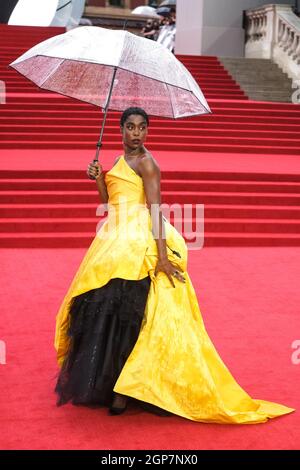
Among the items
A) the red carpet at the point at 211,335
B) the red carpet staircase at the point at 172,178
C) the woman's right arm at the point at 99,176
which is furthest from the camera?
the red carpet staircase at the point at 172,178

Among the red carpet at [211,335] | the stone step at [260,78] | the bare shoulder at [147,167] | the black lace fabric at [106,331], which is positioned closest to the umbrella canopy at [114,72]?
the bare shoulder at [147,167]

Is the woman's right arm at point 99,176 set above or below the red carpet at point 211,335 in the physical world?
above

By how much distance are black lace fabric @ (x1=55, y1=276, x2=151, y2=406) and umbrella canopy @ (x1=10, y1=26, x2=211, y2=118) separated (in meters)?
0.98

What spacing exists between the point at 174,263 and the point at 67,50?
3.89 feet

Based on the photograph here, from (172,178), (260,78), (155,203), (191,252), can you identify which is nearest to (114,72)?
(155,203)

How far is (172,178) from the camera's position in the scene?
10.1 m

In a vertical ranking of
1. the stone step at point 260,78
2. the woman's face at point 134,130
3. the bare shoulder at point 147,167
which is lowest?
the bare shoulder at point 147,167

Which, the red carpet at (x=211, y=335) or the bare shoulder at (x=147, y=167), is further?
the bare shoulder at (x=147, y=167)

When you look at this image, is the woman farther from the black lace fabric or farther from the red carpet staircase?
the red carpet staircase

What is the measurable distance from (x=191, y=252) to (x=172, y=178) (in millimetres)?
1948

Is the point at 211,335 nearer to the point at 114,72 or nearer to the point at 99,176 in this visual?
the point at 99,176

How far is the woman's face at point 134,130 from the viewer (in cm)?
388

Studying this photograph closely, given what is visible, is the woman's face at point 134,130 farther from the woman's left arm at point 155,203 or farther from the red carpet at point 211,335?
the red carpet at point 211,335
